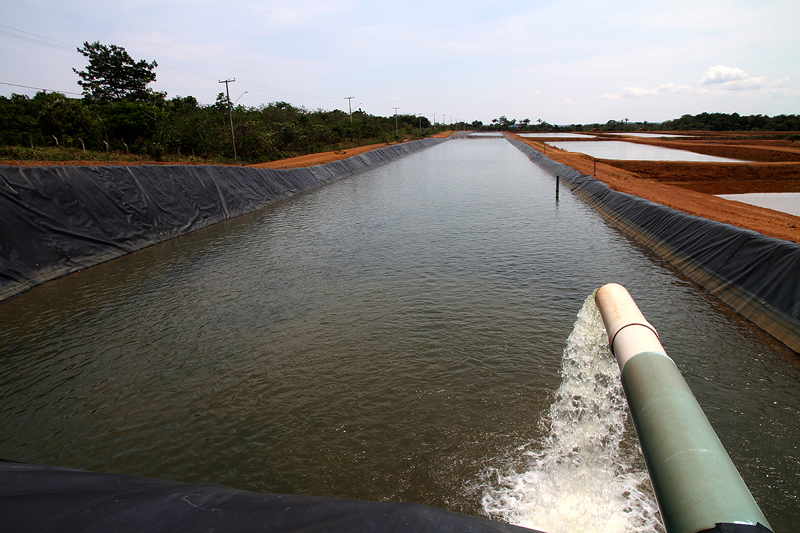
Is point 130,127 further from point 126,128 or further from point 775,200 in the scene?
point 775,200

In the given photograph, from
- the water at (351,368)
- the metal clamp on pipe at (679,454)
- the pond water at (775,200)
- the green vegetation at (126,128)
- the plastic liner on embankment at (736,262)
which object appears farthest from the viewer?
the green vegetation at (126,128)

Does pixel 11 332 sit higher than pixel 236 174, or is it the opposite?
pixel 236 174

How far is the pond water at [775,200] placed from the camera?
18375mm

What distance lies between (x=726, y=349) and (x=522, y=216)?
35.6ft

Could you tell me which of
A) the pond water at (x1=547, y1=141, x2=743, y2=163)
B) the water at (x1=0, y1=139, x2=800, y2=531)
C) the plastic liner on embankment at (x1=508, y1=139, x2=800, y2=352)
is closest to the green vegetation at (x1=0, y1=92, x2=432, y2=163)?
the water at (x1=0, y1=139, x2=800, y2=531)

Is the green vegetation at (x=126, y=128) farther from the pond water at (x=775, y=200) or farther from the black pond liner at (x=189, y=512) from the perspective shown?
the pond water at (x=775, y=200)

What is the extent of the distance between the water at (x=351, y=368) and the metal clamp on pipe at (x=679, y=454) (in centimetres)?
194

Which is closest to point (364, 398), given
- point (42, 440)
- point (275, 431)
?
point (275, 431)

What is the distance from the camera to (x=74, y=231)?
11.4m

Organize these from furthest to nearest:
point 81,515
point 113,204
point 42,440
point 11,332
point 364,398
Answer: point 113,204 → point 11,332 → point 364,398 → point 42,440 → point 81,515

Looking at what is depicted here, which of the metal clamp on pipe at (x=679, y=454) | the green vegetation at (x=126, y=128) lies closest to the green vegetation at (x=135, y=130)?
the green vegetation at (x=126, y=128)

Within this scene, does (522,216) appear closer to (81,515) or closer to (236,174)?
(236,174)

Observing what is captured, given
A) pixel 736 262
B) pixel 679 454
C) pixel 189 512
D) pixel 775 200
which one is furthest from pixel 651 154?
pixel 189 512

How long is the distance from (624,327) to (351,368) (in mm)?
4004
